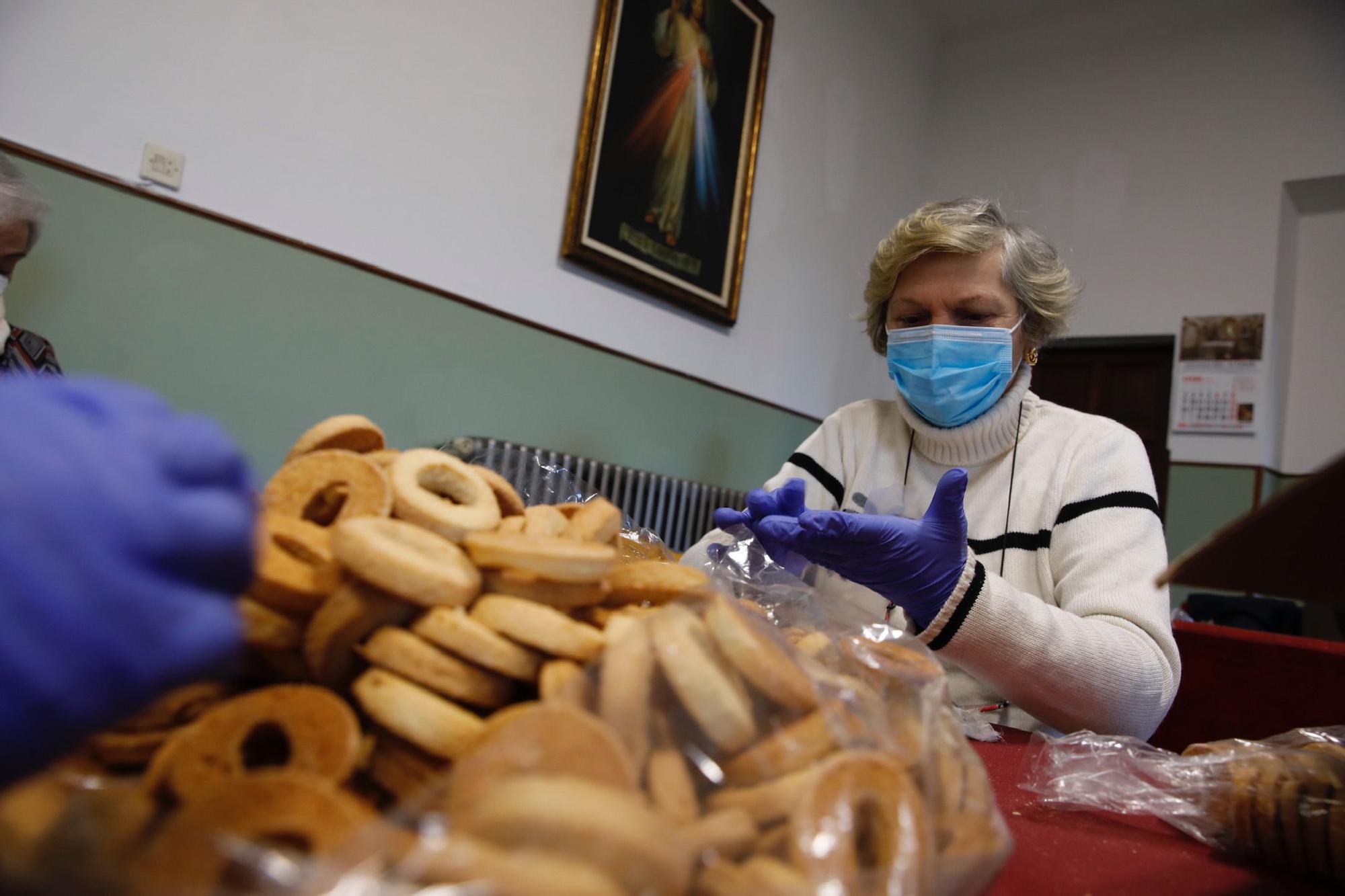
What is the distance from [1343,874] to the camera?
0.72 metres

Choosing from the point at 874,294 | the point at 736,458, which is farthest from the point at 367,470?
the point at 736,458

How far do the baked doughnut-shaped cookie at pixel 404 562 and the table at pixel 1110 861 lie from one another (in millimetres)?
463

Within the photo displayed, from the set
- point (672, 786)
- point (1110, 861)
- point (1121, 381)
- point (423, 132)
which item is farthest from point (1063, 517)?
point (1121, 381)

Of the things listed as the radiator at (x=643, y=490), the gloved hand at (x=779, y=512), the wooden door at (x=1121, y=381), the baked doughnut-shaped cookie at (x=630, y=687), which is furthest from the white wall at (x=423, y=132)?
the baked doughnut-shaped cookie at (x=630, y=687)

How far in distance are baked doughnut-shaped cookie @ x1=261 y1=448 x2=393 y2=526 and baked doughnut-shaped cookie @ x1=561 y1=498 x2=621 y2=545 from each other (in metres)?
0.17

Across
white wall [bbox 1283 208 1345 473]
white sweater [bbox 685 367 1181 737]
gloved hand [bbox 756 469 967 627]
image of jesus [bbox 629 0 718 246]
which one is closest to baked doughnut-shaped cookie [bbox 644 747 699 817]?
white sweater [bbox 685 367 1181 737]

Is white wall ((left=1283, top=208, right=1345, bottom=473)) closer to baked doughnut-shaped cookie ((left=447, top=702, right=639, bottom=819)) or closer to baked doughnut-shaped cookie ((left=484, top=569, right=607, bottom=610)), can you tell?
baked doughnut-shaped cookie ((left=484, top=569, right=607, bottom=610))

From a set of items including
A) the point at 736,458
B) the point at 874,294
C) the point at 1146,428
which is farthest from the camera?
the point at 1146,428

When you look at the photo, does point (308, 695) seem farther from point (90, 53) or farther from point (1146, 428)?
point (1146, 428)

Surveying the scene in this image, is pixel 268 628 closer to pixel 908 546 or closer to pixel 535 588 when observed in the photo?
pixel 535 588

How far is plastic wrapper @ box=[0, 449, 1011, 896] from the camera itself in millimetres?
318

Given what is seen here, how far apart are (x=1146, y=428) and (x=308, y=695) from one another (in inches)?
220

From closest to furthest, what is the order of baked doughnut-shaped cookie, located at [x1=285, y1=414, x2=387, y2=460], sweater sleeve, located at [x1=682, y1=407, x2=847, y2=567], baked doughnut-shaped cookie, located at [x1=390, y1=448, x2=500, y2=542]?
baked doughnut-shaped cookie, located at [x1=390, y1=448, x2=500, y2=542] → baked doughnut-shaped cookie, located at [x1=285, y1=414, x2=387, y2=460] → sweater sleeve, located at [x1=682, y1=407, x2=847, y2=567]

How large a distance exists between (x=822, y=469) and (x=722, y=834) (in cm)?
173
